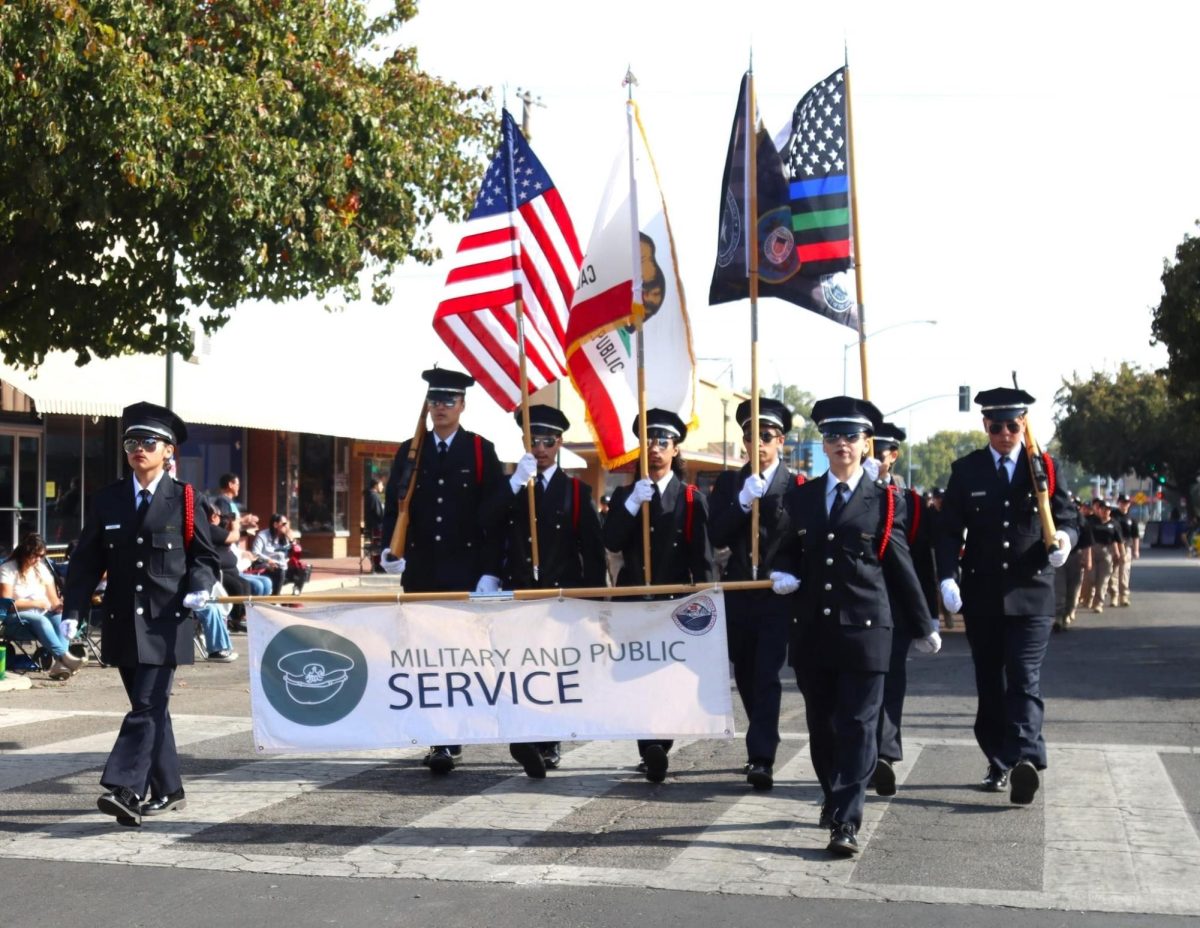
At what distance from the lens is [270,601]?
849 cm

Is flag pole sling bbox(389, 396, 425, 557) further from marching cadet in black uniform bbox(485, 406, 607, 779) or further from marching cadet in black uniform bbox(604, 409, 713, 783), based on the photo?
marching cadet in black uniform bbox(604, 409, 713, 783)

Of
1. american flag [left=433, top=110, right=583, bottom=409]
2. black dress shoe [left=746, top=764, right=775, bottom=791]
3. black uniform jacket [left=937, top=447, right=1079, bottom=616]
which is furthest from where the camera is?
american flag [left=433, top=110, right=583, bottom=409]

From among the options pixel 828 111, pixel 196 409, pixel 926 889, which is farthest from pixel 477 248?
pixel 196 409

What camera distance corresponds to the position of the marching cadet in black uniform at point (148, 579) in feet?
25.5

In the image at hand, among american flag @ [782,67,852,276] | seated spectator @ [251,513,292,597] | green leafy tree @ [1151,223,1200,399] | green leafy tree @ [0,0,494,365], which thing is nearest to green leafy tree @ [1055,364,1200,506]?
green leafy tree @ [1151,223,1200,399]

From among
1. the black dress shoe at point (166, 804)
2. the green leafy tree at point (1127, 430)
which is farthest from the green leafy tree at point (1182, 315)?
the green leafy tree at point (1127, 430)

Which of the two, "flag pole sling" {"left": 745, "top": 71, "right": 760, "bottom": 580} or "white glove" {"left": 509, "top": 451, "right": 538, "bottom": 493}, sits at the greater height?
"flag pole sling" {"left": 745, "top": 71, "right": 760, "bottom": 580}

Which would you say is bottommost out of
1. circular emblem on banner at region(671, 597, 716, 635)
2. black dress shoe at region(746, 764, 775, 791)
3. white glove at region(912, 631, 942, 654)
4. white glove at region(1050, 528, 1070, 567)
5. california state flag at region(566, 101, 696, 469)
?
black dress shoe at region(746, 764, 775, 791)

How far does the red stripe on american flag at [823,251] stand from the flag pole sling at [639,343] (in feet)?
3.09

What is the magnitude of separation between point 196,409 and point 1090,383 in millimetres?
60302

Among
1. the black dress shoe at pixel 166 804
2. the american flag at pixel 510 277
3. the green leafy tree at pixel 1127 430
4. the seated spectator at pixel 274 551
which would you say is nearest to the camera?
the black dress shoe at pixel 166 804

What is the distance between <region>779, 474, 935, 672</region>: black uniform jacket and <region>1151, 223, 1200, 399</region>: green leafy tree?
2055 centimetres

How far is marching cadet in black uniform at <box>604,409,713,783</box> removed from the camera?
8984 mm

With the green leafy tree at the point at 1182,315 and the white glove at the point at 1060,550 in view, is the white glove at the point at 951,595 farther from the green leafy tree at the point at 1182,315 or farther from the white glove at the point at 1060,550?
the green leafy tree at the point at 1182,315
